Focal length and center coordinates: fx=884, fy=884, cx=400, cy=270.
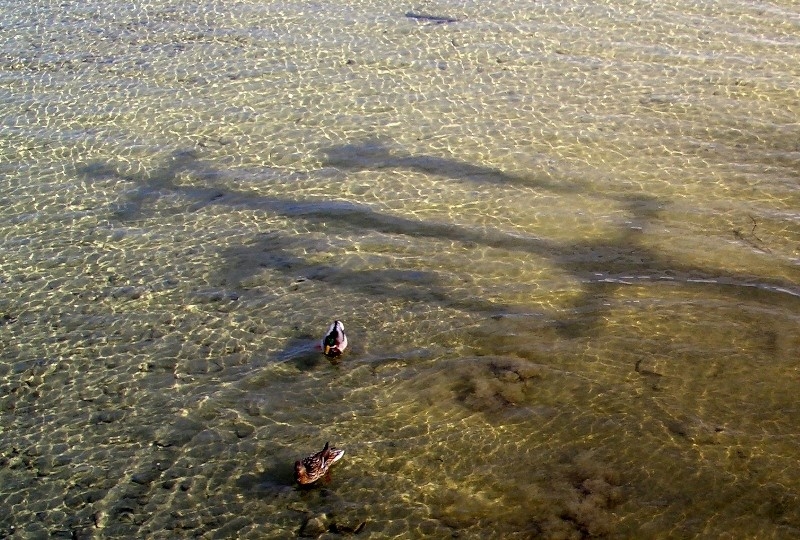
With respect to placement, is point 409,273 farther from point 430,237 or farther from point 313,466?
point 313,466

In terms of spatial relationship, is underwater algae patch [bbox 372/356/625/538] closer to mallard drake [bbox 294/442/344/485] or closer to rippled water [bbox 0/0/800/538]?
rippled water [bbox 0/0/800/538]

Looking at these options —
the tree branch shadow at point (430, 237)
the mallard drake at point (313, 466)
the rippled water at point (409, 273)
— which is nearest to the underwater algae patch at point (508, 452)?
the rippled water at point (409, 273)

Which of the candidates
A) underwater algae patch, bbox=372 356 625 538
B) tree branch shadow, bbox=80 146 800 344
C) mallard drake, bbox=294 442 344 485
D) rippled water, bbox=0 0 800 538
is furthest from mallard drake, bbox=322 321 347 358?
mallard drake, bbox=294 442 344 485

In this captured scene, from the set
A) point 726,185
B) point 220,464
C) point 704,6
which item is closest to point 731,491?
point 220,464

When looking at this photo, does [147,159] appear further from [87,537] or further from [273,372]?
[87,537]

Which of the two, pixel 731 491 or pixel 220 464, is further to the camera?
pixel 220 464
